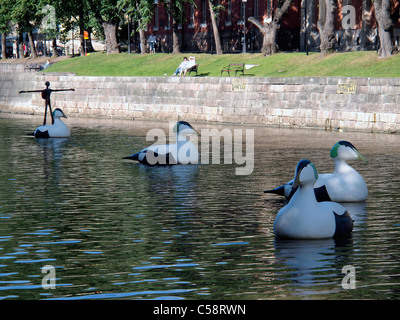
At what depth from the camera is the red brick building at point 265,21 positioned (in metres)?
46.8

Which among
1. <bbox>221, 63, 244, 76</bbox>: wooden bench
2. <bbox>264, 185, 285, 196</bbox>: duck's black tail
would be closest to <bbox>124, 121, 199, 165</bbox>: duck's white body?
<bbox>264, 185, 285, 196</bbox>: duck's black tail

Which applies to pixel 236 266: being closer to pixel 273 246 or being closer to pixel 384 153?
pixel 273 246

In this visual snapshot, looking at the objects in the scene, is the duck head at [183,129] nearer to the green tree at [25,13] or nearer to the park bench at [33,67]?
the green tree at [25,13]

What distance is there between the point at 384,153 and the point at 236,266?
43.8 feet

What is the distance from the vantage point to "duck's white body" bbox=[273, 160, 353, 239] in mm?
9523

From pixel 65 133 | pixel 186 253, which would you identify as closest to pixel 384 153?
pixel 65 133

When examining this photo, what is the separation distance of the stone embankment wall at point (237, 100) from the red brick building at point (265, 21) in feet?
18.9

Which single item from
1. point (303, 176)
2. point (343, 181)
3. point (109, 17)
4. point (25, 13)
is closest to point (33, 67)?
point (25, 13)

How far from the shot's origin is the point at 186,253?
29.5ft

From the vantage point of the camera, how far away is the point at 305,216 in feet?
31.3

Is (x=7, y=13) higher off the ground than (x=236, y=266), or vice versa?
(x=7, y=13)

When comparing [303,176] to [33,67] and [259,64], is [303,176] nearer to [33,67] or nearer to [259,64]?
[259,64]

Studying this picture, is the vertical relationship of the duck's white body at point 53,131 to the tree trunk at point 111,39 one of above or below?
below

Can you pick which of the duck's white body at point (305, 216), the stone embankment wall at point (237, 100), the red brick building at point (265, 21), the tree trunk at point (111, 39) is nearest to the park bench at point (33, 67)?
the tree trunk at point (111, 39)
